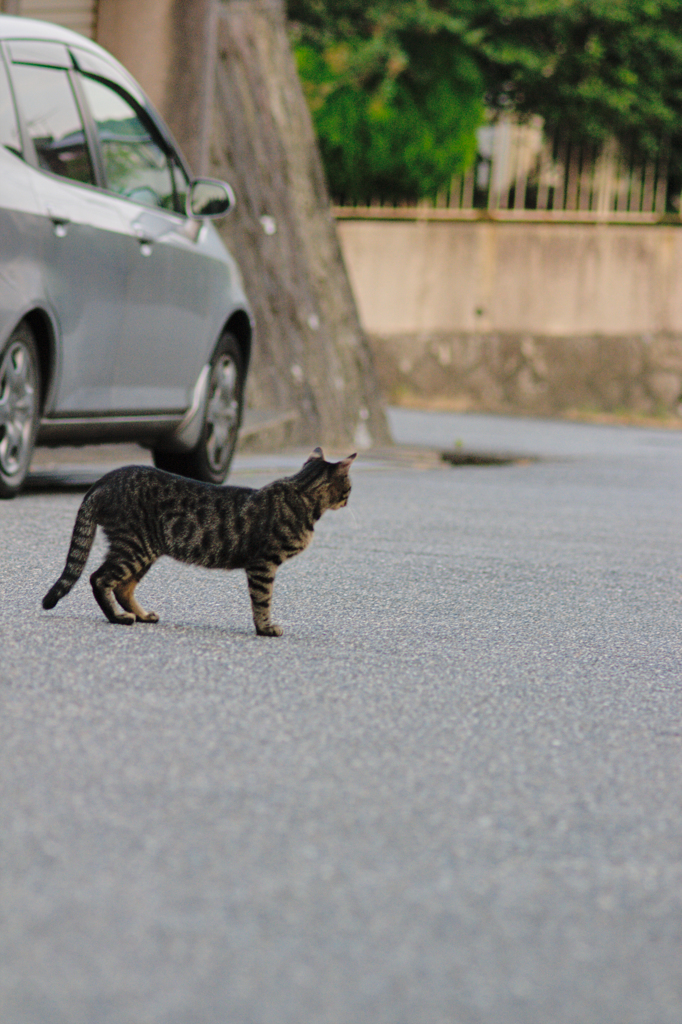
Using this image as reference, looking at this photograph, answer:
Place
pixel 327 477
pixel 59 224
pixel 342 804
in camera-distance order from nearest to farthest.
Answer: pixel 342 804 → pixel 327 477 → pixel 59 224

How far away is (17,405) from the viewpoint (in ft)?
23.0

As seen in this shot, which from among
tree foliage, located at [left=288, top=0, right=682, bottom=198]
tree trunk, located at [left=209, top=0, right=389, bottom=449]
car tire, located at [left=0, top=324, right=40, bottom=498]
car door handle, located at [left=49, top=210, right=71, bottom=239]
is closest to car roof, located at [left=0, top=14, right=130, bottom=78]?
car door handle, located at [left=49, top=210, right=71, bottom=239]

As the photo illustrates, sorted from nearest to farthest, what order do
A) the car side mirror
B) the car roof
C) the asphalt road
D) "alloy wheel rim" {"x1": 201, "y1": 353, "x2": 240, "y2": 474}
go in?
the asphalt road < the car roof < the car side mirror < "alloy wheel rim" {"x1": 201, "y1": 353, "x2": 240, "y2": 474}

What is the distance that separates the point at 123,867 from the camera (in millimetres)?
2678

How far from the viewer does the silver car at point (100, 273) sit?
704 centimetres

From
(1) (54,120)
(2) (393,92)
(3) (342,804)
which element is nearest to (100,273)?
(1) (54,120)

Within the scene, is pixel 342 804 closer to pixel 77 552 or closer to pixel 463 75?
pixel 77 552

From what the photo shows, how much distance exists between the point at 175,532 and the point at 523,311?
1769 cm

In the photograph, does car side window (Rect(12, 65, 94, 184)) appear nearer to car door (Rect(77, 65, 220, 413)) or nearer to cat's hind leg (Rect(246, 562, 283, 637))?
car door (Rect(77, 65, 220, 413))

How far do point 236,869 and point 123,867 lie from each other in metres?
0.18

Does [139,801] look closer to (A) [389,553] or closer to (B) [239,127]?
(A) [389,553]

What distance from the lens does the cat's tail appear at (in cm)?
473

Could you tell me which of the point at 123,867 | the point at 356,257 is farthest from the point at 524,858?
the point at 356,257

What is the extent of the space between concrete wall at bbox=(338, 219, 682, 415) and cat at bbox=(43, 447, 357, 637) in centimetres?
1723
